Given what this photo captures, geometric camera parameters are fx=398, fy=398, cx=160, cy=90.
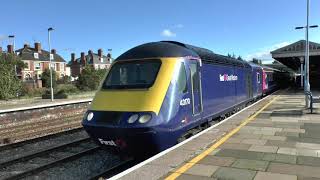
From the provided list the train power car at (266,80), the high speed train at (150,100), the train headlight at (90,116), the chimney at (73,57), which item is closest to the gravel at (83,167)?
the high speed train at (150,100)

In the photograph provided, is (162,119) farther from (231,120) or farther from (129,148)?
(231,120)

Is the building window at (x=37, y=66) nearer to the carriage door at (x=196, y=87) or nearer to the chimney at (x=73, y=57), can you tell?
the chimney at (x=73, y=57)

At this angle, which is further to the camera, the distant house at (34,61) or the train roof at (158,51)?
the distant house at (34,61)

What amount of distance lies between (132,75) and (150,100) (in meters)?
1.17

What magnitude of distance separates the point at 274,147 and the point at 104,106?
3947 millimetres

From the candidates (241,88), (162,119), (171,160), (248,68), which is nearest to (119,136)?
(162,119)

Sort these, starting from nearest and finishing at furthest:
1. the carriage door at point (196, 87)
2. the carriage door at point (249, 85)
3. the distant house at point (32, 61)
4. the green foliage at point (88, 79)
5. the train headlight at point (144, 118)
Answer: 1. the train headlight at point (144, 118)
2. the carriage door at point (196, 87)
3. the carriage door at point (249, 85)
4. the green foliage at point (88, 79)
5. the distant house at point (32, 61)

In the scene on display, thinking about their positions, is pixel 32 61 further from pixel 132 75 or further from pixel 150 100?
pixel 150 100

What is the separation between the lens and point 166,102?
8961mm

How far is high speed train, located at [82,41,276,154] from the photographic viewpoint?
8.62 metres

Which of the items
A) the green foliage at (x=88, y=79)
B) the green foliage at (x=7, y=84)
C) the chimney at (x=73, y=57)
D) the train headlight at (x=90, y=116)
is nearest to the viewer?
the train headlight at (x=90, y=116)

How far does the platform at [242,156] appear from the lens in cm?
668

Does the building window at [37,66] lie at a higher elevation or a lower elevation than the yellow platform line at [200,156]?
higher

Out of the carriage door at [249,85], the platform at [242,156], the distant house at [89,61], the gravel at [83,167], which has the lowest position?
the gravel at [83,167]
